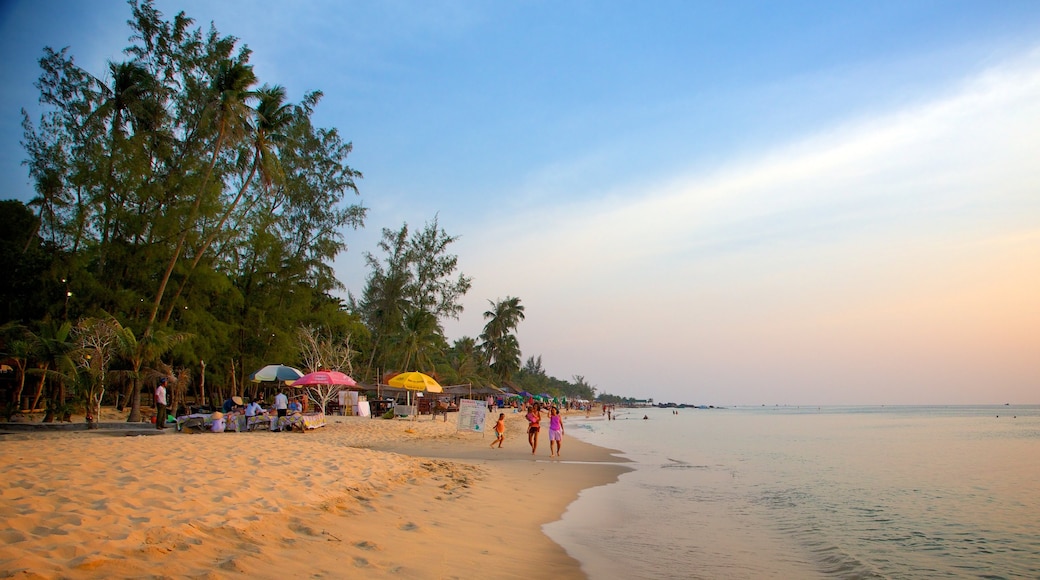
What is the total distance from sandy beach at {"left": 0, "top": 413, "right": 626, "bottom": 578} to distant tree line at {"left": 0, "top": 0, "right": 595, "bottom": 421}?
10.4 meters

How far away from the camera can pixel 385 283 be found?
1444 inches

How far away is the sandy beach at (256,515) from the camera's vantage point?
4.00m

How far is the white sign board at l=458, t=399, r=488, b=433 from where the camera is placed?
1884 cm

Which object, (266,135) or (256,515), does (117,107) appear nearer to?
(266,135)

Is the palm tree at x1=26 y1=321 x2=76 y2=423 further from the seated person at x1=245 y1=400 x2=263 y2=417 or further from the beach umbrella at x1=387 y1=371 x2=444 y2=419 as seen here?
the beach umbrella at x1=387 y1=371 x2=444 y2=419

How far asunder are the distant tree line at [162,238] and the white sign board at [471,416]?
9.48 metres

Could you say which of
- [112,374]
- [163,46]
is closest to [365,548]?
[112,374]

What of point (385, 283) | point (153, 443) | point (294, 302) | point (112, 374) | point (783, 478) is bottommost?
point (783, 478)

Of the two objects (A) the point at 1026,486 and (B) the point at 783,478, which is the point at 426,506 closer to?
(B) the point at 783,478

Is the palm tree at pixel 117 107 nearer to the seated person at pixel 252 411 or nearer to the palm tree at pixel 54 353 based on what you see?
the palm tree at pixel 54 353

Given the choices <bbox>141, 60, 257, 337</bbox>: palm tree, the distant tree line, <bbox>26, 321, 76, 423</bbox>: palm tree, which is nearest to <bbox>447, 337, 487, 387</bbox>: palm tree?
the distant tree line

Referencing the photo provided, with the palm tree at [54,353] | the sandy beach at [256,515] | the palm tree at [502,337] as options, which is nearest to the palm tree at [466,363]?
the palm tree at [502,337]

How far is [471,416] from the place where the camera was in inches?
747

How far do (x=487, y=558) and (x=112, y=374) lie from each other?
58.7ft
